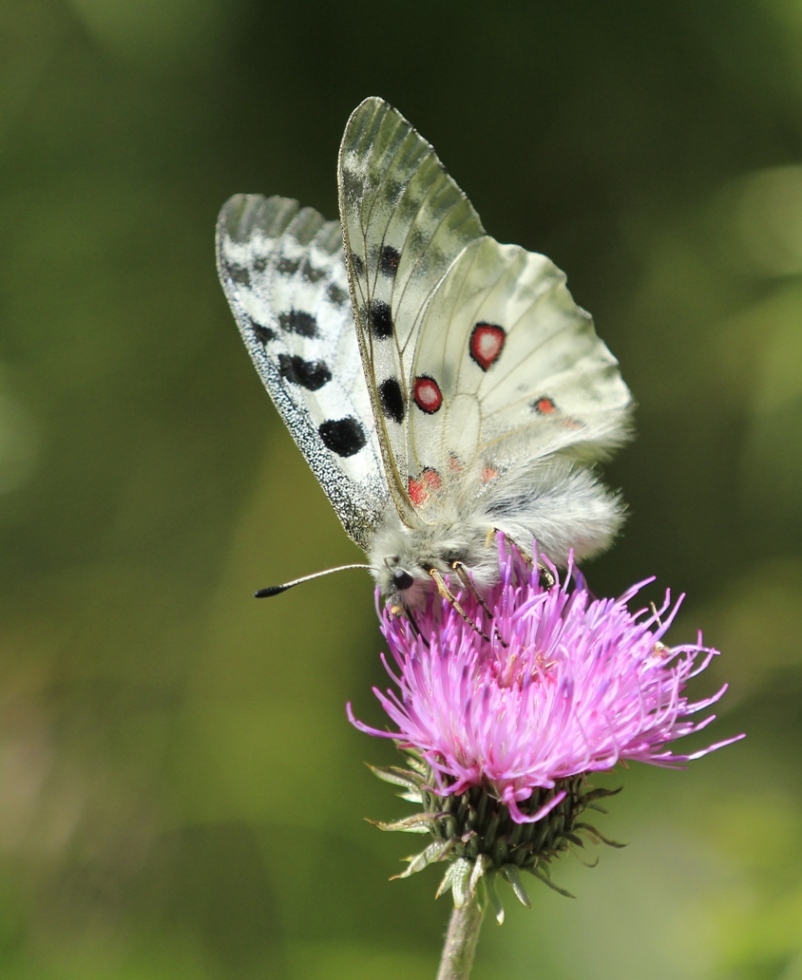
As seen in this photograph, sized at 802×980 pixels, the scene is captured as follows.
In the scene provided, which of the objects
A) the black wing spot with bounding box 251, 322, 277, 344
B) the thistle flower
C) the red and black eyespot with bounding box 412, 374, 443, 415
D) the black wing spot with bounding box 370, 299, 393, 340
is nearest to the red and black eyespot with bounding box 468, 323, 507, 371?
the red and black eyespot with bounding box 412, 374, 443, 415

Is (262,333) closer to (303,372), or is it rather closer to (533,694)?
(303,372)

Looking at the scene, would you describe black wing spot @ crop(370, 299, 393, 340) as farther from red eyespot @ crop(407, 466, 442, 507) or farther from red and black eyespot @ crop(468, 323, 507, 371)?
red eyespot @ crop(407, 466, 442, 507)

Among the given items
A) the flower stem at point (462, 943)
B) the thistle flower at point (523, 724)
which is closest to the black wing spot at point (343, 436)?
the thistle flower at point (523, 724)

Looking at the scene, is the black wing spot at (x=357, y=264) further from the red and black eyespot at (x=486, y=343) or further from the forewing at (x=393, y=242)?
the red and black eyespot at (x=486, y=343)

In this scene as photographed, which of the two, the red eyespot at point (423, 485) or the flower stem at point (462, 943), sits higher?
the red eyespot at point (423, 485)

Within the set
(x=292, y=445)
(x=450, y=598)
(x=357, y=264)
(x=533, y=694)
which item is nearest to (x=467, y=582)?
(x=450, y=598)

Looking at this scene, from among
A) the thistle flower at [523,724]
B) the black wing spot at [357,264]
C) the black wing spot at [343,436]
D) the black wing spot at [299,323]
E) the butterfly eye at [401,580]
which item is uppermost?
the black wing spot at [357,264]
